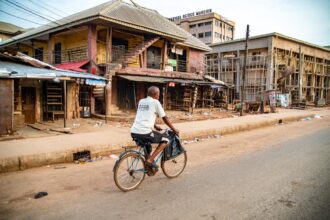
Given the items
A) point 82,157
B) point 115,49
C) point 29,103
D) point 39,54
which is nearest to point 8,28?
point 39,54

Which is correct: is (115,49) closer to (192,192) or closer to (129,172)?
(129,172)

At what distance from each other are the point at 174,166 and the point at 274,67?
29413 millimetres

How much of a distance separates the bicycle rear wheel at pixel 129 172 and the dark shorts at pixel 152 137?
302 millimetres

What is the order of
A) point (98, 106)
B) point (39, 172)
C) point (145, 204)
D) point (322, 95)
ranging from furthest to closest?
point (322, 95)
point (98, 106)
point (39, 172)
point (145, 204)

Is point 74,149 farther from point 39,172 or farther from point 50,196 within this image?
point 50,196

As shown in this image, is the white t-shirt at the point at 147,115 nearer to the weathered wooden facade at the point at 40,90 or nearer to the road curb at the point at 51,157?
the road curb at the point at 51,157

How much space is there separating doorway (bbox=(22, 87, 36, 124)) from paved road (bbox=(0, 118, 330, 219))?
841 centimetres

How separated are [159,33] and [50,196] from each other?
1607 cm

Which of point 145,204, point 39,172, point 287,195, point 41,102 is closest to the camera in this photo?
point 145,204

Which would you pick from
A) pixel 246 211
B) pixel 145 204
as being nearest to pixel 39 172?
pixel 145 204

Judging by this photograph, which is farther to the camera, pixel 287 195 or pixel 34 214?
pixel 287 195

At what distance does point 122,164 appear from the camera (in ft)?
14.2

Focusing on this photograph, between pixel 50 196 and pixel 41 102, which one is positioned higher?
pixel 41 102

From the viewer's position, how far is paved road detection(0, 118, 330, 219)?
3545 mm
